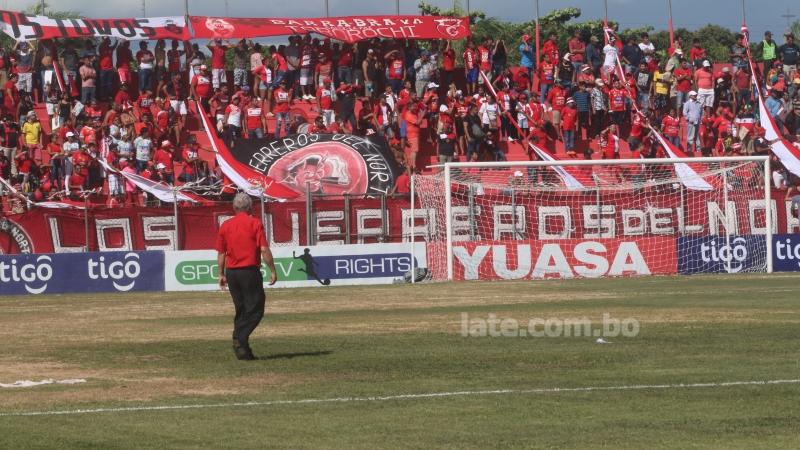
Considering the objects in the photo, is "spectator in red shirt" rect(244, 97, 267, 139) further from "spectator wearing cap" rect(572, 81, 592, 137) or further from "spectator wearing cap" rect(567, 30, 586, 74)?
"spectator wearing cap" rect(567, 30, 586, 74)

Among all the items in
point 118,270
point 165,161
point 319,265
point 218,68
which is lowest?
point 319,265

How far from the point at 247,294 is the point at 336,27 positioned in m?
29.3

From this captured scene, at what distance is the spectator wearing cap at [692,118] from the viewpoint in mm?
43125

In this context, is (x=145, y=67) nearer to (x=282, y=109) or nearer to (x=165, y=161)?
(x=282, y=109)

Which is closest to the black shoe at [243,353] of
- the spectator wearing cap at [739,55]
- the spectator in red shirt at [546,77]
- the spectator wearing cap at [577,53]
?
the spectator in red shirt at [546,77]

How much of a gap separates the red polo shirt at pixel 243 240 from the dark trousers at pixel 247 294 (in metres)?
→ 0.10

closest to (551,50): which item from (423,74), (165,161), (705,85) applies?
(423,74)

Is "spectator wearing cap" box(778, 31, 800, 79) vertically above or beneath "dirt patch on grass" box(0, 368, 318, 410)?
above

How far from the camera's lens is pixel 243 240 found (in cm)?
1680

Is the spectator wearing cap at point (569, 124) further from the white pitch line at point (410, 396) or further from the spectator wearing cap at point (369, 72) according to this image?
the white pitch line at point (410, 396)

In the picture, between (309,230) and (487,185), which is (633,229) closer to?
(487,185)

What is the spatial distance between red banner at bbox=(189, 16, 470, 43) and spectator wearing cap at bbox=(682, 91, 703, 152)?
8.10 m

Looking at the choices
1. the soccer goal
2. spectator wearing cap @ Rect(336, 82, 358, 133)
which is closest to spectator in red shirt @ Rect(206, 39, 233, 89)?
spectator wearing cap @ Rect(336, 82, 358, 133)

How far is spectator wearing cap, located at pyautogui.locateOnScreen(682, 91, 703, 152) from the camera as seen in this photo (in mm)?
43125
